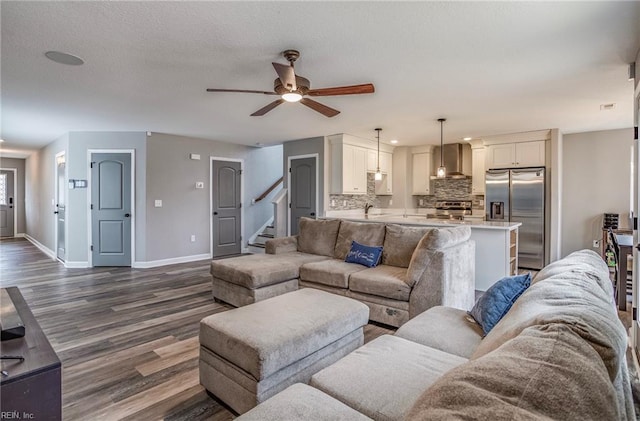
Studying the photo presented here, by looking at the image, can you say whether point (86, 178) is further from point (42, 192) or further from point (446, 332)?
point (446, 332)

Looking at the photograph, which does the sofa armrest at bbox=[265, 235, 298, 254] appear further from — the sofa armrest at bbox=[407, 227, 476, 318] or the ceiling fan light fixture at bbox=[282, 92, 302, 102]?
the ceiling fan light fixture at bbox=[282, 92, 302, 102]

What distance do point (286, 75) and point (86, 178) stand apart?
5401mm

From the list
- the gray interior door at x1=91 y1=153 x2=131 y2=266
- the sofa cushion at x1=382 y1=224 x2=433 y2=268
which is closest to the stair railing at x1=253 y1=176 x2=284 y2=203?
the gray interior door at x1=91 y1=153 x2=131 y2=266

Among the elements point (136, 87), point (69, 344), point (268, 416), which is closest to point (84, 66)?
point (136, 87)

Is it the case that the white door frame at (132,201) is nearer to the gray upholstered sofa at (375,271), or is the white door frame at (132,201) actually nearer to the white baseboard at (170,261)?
the white baseboard at (170,261)

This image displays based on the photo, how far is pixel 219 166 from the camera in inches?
280

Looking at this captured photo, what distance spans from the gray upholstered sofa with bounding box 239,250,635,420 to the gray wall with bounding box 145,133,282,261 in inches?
220

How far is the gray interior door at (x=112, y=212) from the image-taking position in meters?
6.05

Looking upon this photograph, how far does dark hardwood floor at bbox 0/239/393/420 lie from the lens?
2047mm

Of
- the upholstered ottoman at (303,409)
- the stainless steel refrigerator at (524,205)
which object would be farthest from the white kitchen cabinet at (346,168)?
the upholstered ottoman at (303,409)

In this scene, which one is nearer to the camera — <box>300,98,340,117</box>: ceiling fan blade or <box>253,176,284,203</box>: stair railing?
<box>300,98,340,117</box>: ceiling fan blade

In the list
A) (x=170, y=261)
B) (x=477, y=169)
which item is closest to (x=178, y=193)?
(x=170, y=261)

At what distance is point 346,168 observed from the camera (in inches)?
253

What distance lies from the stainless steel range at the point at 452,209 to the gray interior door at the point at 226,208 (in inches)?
174
